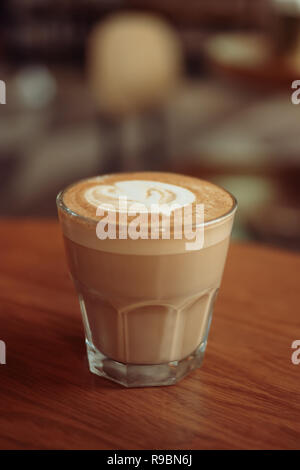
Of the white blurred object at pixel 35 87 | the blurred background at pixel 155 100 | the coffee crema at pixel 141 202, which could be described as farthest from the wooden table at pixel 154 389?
the white blurred object at pixel 35 87

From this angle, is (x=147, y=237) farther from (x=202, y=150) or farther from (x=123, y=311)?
(x=202, y=150)

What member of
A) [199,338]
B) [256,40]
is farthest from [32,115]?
[199,338]

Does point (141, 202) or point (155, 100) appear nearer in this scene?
point (141, 202)
